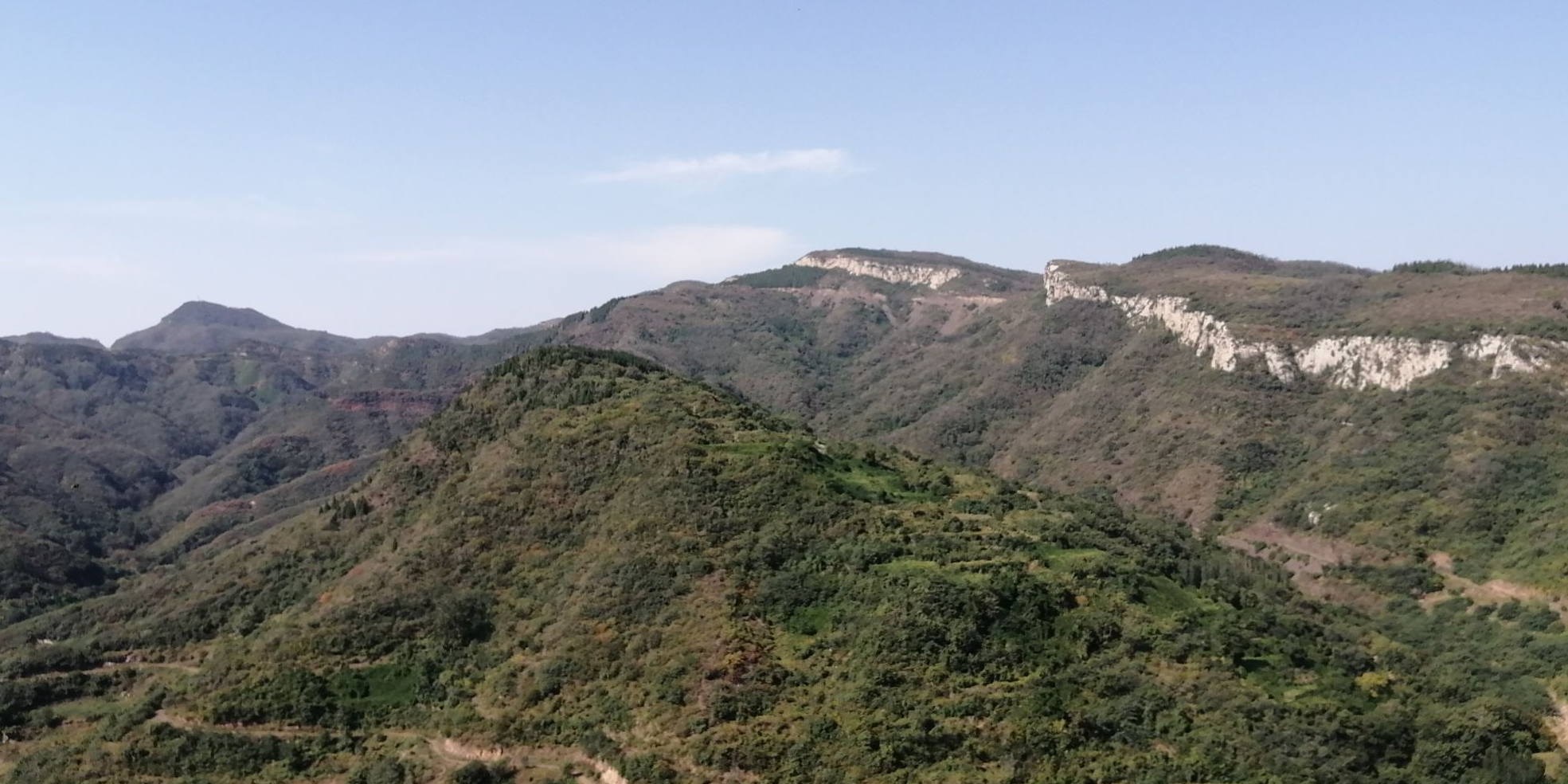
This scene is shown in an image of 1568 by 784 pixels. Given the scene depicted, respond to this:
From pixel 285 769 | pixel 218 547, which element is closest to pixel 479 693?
pixel 285 769

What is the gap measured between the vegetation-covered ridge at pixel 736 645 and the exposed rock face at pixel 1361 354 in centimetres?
4472

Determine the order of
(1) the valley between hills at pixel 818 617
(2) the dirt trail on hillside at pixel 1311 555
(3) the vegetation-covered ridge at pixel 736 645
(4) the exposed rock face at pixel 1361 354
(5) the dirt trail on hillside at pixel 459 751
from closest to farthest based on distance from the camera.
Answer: (3) the vegetation-covered ridge at pixel 736 645, (1) the valley between hills at pixel 818 617, (5) the dirt trail on hillside at pixel 459 751, (2) the dirt trail on hillside at pixel 1311 555, (4) the exposed rock face at pixel 1361 354

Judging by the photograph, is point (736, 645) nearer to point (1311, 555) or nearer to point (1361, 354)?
point (1311, 555)

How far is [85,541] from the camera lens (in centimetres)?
16412

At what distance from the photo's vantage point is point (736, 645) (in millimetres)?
59594

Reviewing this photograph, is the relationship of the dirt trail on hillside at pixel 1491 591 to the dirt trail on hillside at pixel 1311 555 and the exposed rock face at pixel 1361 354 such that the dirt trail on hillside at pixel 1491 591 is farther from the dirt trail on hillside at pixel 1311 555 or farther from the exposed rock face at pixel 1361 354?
the exposed rock face at pixel 1361 354

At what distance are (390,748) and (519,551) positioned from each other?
1647 centimetres

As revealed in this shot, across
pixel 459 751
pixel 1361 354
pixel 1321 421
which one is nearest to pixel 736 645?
pixel 459 751

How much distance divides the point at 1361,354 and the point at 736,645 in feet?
342

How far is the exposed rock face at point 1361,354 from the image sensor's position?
119 m

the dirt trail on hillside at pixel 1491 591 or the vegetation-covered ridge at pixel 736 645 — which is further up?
the vegetation-covered ridge at pixel 736 645

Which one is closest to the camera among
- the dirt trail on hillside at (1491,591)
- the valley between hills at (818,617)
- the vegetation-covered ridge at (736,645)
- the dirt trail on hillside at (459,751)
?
the vegetation-covered ridge at (736,645)

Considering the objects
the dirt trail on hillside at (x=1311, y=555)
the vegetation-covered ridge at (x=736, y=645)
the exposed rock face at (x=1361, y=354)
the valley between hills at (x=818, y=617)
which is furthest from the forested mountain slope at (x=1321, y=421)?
the vegetation-covered ridge at (x=736, y=645)

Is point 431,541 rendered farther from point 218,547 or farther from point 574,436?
point 218,547
